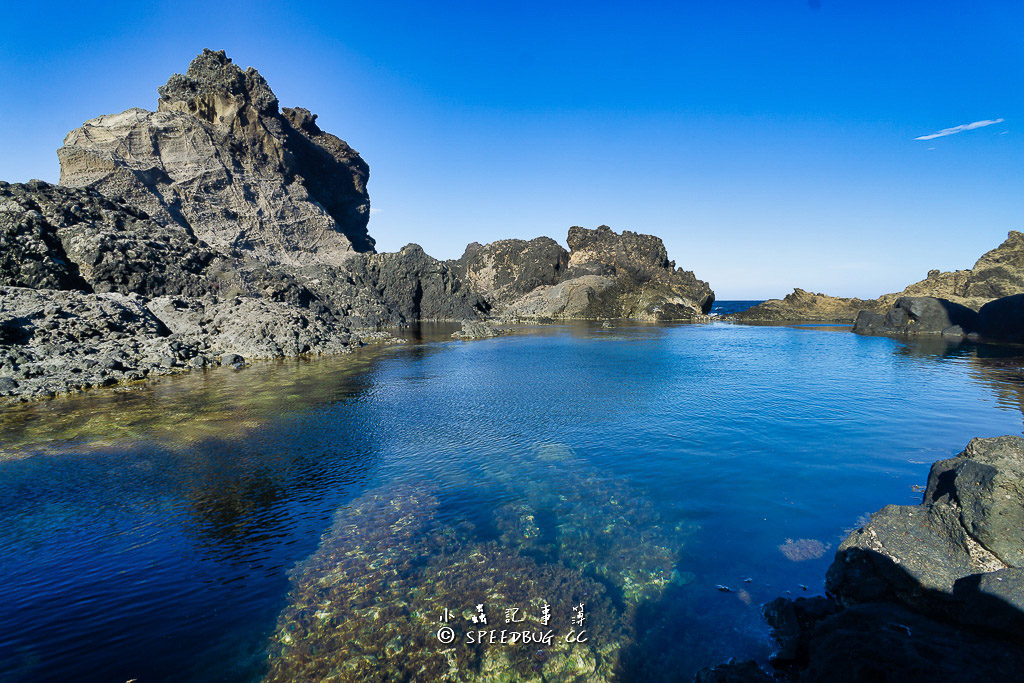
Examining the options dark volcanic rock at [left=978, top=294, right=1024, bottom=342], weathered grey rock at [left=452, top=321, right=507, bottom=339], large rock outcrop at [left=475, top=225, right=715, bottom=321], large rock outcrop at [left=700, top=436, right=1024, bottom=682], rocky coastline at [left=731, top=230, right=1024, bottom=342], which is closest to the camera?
large rock outcrop at [left=700, top=436, right=1024, bottom=682]

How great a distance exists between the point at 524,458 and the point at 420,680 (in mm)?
8674

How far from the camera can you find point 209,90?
75375 mm

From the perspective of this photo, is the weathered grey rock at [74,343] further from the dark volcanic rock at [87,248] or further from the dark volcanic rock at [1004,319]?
the dark volcanic rock at [1004,319]

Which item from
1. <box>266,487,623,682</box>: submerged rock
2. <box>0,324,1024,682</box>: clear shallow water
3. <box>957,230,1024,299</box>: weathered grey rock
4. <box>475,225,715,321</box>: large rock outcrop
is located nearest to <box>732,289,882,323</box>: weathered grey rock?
<box>475,225,715,321</box>: large rock outcrop

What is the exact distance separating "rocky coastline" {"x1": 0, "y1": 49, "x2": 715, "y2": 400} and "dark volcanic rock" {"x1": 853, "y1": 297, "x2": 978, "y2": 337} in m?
32.5

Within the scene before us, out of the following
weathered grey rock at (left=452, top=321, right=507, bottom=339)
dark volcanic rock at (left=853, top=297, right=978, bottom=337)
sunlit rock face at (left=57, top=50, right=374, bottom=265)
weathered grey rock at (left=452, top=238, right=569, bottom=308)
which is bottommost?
weathered grey rock at (left=452, top=321, right=507, bottom=339)

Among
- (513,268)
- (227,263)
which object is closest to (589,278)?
(513,268)

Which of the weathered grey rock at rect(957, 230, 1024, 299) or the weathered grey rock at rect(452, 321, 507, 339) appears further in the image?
the weathered grey rock at rect(957, 230, 1024, 299)

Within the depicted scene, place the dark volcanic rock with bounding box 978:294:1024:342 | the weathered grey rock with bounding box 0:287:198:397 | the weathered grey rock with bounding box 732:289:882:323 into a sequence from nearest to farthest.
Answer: the weathered grey rock with bounding box 0:287:198:397, the dark volcanic rock with bounding box 978:294:1024:342, the weathered grey rock with bounding box 732:289:882:323

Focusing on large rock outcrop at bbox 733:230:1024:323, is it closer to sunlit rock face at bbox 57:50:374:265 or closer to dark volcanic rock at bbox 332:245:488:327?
dark volcanic rock at bbox 332:245:488:327

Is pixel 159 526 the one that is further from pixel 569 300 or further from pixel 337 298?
pixel 569 300

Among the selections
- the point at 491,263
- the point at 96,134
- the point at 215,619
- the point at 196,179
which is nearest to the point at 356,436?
the point at 215,619

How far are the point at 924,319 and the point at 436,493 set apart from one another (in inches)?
2666

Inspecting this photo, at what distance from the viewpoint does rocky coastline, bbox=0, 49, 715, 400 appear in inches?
1158
